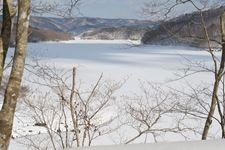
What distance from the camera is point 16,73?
3.64 meters

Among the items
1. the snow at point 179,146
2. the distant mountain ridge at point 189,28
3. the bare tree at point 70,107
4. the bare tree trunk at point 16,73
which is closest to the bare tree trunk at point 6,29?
the bare tree trunk at point 16,73

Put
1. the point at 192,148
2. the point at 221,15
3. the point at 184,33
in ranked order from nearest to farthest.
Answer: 1. the point at 192,148
2. the point at 221,15
3. the point at 184,33

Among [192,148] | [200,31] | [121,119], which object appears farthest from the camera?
[121,119]

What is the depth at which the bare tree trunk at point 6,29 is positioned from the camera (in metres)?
3.84

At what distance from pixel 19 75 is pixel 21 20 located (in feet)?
1.58

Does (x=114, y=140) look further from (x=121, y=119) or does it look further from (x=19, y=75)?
(x=19, y=75)

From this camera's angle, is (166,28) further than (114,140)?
No

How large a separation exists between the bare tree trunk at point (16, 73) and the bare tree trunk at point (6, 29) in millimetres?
247

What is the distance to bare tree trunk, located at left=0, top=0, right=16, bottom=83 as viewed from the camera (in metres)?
3.84

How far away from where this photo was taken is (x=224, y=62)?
5.75 metres

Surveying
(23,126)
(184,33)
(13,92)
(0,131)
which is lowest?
(23,126)

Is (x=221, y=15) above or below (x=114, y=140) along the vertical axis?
above

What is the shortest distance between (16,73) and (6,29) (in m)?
0.50

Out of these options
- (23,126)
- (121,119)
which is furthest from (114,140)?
(23,126)
